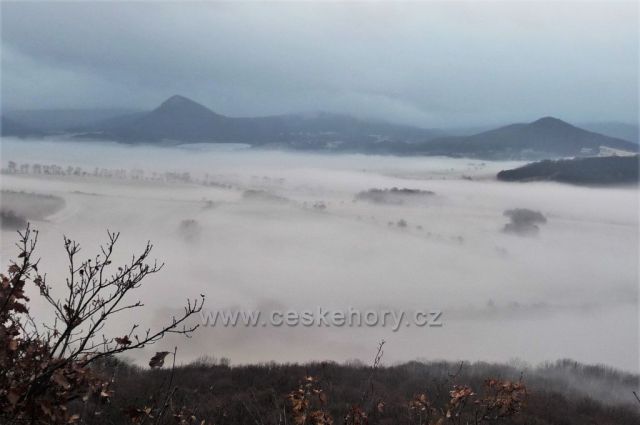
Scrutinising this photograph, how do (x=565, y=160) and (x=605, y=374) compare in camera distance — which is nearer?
(x=605, y=374)

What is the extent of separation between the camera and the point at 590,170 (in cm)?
5081

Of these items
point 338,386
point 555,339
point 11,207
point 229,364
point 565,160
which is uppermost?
point 565,160

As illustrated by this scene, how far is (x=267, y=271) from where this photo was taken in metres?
68.6

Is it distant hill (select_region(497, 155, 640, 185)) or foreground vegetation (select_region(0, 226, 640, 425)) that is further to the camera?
distant hill (select_region(497, 155, 640, 185))

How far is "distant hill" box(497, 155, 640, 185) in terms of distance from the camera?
5056cm

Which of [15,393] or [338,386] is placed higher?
[15,393]

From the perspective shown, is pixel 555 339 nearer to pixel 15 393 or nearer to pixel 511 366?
pixel 511 366

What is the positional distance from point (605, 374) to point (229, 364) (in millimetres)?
28930

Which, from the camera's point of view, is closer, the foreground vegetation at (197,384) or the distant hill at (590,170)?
the foreground vegetation at (197,384)

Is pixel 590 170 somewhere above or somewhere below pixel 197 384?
above

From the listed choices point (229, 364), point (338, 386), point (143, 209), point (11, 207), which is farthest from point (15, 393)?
point (143, 209)

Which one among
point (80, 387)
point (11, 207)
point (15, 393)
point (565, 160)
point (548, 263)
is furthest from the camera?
point (548, 263)

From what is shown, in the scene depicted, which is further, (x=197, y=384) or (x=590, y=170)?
(x=590, y=170)

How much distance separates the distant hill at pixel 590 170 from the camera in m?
50.6
